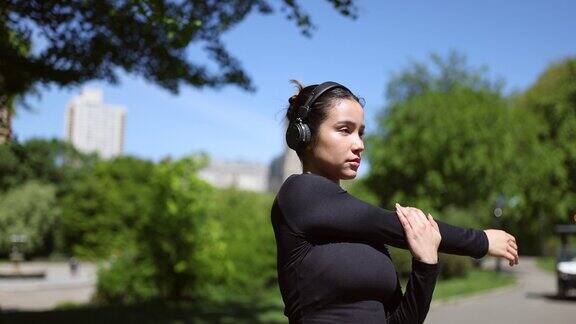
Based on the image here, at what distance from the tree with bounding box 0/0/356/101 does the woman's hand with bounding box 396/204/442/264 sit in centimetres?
495

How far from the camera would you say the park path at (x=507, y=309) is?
14.0 m

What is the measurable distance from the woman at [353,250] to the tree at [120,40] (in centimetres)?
481

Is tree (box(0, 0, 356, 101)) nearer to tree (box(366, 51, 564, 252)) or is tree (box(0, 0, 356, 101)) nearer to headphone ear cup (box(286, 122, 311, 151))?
headphone ear cup (box(286, 122, 311, 151))

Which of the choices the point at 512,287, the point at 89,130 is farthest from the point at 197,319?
the point at 89,130

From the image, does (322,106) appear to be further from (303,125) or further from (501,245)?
(501,245)

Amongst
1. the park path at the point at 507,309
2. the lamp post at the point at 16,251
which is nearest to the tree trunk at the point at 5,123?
the park path at the point at 507,309

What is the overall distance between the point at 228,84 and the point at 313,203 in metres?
8.39

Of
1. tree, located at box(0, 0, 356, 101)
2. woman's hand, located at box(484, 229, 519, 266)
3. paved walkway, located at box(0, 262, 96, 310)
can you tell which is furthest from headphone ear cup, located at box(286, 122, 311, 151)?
paved walkway, located at box(0, 262, 96, 310)

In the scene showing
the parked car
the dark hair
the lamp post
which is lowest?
the parked car

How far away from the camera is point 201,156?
59.9 feet

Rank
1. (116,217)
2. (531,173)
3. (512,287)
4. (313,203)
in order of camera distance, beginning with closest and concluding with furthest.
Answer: (313,203), (512,287), (531,173), (116,217)

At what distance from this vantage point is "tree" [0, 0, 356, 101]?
6715 mm

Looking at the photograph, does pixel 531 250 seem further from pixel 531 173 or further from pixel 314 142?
pixel 314 142

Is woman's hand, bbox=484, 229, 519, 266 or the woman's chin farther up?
the woman's chin
